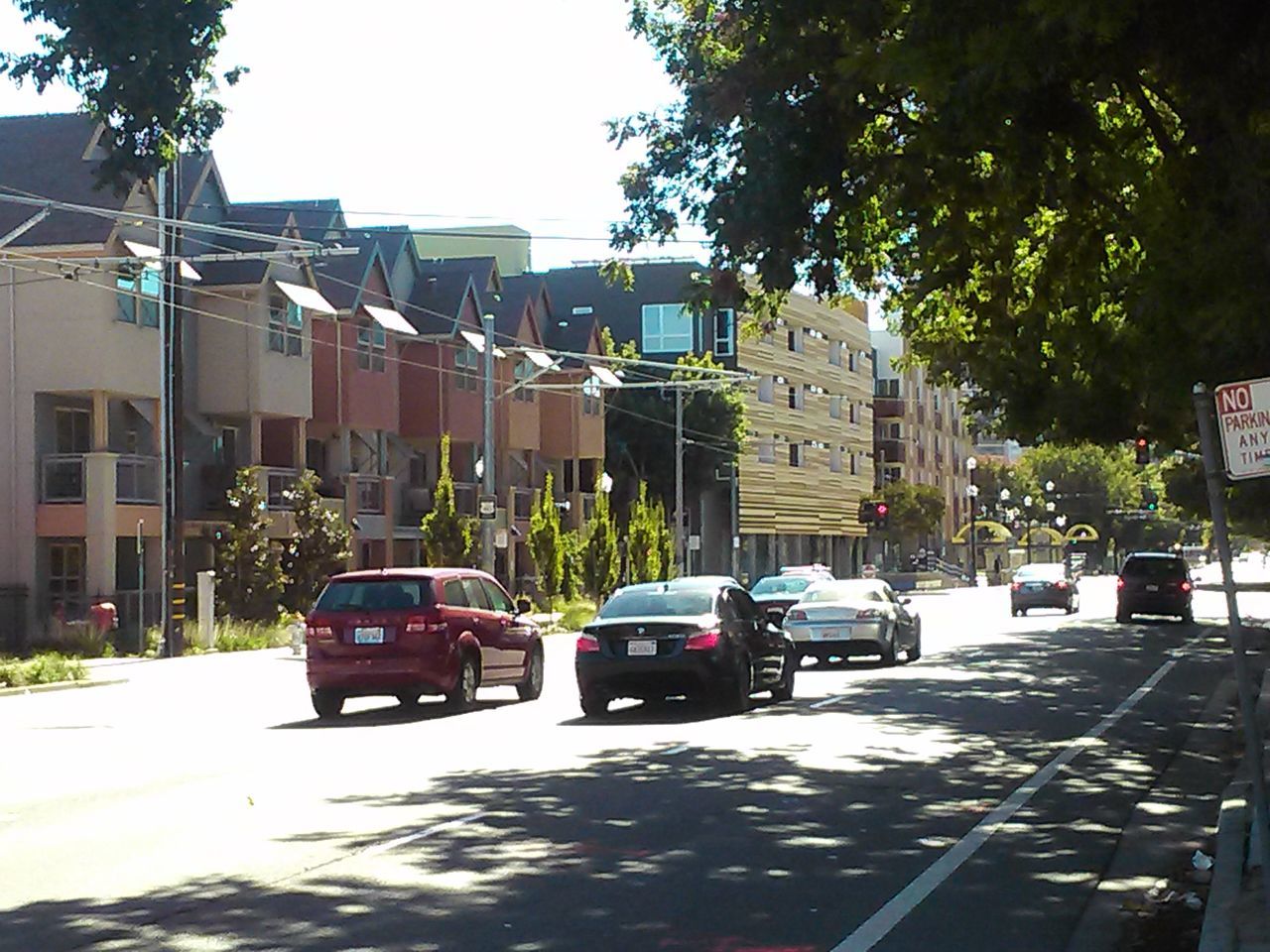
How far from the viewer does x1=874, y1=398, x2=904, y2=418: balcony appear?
12169 cm

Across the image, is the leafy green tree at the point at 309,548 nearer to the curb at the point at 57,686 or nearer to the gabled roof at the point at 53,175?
the gabled roof at the point at 53,175

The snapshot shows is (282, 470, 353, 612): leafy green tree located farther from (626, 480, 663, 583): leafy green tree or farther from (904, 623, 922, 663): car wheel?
(904, 623, 922, 663): car wheel

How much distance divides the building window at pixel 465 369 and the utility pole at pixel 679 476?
6873 millimetres

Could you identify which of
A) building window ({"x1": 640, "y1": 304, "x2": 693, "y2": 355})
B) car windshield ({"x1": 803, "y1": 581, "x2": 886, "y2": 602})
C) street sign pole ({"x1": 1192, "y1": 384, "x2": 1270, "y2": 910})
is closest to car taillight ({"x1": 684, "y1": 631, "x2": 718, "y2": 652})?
car windshield ({"x1": 803, "y1": 581, "x2": 886, "y2": 602})

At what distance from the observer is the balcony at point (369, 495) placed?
180 feet

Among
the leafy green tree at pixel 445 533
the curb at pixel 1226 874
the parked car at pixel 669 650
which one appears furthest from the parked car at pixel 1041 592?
the curb at pixel 1226 874

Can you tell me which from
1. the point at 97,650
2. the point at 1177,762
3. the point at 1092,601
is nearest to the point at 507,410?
the point at 1092,601

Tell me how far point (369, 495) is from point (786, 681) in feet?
113

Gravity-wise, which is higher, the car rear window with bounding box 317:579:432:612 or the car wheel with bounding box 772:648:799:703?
the car rear window with bounding box 317:579:432:612

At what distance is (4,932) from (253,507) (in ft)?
120

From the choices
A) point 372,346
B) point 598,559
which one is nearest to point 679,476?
point 598,559

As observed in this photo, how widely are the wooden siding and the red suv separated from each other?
63183mm

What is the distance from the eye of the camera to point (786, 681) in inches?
902

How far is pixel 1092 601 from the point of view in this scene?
222 feet
